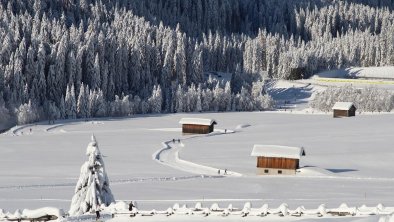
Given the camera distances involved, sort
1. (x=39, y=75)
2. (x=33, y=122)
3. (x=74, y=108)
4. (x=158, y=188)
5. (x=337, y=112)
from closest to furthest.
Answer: (x=158, y=188)
(x=337, y=112)
(x=33, y=122)
(x=74, y=108)
(x=39, y=75)

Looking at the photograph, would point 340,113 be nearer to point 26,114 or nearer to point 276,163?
point 276,163

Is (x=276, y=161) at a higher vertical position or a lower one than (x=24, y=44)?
lower

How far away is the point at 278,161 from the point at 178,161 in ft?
42.3

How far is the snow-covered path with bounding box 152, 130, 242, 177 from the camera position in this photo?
192 feet

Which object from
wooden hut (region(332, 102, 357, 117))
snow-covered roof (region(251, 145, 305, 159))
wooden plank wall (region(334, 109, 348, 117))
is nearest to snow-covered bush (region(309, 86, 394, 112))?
wooden hut (region(332, 102, 357, 117))

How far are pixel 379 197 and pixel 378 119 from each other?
64.1 metres

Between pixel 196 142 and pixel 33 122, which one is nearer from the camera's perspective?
pixel 196 142

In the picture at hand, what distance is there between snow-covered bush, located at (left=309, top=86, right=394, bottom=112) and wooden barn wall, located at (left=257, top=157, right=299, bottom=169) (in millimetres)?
82171

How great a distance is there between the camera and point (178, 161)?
67.8 metres

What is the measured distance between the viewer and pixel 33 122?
128m

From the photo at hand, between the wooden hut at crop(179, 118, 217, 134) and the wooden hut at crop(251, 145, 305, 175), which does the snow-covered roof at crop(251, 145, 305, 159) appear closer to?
the wooden hut at crop(251, 145, 305, 175)

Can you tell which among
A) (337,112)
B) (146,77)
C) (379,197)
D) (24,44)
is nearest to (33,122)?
(24,44)

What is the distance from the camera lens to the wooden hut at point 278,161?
58594 mm

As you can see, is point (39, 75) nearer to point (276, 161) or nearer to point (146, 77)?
point (146, 77)
